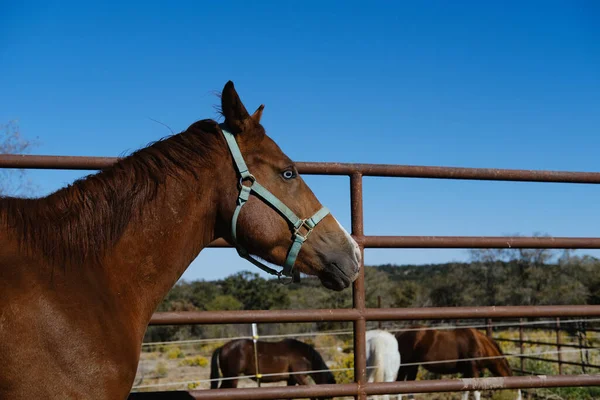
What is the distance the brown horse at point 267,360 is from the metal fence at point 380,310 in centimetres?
764

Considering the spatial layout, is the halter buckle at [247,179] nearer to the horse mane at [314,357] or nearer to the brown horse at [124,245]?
the brown horse at [124,245]

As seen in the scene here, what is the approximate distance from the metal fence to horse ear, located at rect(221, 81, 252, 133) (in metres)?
0.72

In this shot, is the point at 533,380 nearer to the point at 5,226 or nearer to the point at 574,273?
the point at 5,226

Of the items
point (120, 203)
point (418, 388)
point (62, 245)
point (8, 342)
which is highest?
point (120, 203)

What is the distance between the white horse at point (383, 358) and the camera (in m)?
9.91

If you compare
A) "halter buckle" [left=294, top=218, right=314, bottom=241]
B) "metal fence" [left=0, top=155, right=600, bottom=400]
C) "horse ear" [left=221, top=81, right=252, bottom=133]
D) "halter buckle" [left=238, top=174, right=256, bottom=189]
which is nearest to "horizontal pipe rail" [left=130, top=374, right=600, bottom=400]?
"metal fence" [left=0, top=155, right=600, bottom=400]

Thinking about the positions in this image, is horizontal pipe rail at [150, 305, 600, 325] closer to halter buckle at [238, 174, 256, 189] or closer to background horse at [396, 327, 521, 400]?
halter buckle at [238, 174, 256, 189]

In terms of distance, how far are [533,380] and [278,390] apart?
156cm

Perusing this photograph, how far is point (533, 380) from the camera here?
10.8 ft

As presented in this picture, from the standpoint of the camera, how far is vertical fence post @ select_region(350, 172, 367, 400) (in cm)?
307


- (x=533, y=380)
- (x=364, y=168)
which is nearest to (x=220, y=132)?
(x=364, y=168)

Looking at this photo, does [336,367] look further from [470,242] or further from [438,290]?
[438,290]

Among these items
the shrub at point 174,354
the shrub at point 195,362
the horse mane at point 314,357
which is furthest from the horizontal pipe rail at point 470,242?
the shrub at point 174,354

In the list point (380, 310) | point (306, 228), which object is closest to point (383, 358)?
point (380, 310)
